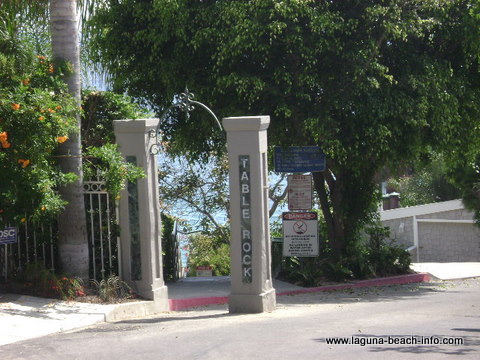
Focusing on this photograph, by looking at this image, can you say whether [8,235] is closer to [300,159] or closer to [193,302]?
[193,302]

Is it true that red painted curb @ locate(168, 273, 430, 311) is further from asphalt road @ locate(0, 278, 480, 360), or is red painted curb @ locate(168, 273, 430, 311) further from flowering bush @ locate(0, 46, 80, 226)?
flowering bush @ locate(0, 46, 80, 226)

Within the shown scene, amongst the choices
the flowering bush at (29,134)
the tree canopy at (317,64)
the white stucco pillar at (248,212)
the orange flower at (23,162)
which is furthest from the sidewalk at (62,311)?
the tree canopy at (317,64)

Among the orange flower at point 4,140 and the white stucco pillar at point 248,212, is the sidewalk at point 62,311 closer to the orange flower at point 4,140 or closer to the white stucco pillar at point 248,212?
the white stucco pillar at point 248,212

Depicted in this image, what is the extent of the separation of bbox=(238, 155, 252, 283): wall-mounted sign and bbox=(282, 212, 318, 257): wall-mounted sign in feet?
21.5

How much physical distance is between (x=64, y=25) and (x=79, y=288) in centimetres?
430

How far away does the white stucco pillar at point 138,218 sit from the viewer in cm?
1341

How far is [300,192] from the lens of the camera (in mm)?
19703

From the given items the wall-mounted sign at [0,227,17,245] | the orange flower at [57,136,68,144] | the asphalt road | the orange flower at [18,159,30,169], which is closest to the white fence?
the asphalt road

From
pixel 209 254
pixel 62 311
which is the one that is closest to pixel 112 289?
pixel 62 311

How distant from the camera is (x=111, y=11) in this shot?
17.7 meters

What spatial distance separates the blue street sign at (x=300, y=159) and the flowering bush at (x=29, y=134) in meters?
7.50

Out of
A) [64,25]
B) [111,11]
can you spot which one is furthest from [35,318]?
[111,11]

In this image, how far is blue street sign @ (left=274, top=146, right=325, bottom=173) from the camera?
19.0 meters

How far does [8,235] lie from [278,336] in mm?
5458
